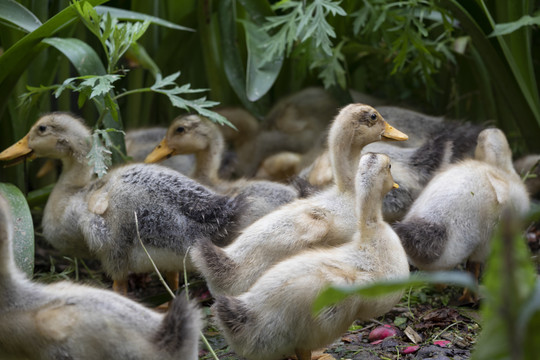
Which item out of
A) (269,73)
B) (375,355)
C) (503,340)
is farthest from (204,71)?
(503,340)

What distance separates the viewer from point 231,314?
229cm

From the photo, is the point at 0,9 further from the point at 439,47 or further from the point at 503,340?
the point at 503,340

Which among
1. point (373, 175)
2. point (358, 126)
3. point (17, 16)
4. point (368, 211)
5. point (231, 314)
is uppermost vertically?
point (17, 16)

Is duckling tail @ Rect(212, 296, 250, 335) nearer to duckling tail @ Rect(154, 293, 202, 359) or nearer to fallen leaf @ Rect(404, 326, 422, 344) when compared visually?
duckling tail @ Rect(154, 293, 202, 359)

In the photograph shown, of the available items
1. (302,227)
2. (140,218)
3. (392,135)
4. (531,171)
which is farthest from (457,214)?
(140,218)

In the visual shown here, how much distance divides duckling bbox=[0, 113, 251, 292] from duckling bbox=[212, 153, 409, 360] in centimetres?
60

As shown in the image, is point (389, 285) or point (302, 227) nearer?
point (389, 285)

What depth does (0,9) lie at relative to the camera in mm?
3258

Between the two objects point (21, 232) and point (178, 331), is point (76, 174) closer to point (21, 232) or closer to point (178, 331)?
point (21, 232)

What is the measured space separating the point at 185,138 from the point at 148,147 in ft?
1.63

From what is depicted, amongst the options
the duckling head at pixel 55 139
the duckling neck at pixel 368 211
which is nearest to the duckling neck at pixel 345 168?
the duckling neck at pixel 368 211

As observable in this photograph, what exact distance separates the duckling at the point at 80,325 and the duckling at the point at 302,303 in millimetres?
206

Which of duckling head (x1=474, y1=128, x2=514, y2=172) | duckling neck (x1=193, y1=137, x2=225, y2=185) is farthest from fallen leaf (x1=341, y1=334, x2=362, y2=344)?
duckling neck (x1=193, y1=137, x2=225, y2=185)

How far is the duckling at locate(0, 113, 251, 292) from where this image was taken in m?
2.98
